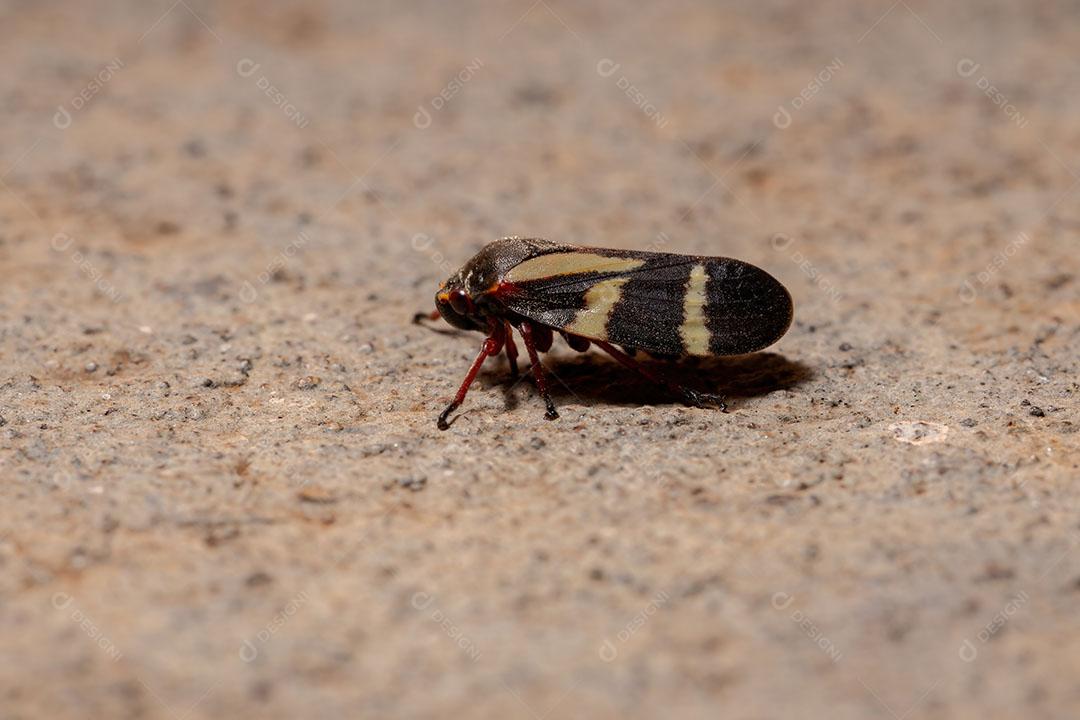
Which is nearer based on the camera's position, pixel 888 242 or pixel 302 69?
pixel 888 242

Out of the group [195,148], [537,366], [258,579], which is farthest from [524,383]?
[195,148]

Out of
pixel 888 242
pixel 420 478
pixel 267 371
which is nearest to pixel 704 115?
pixel 888 242

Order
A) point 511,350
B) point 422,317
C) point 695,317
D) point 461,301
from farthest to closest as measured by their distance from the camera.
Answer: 1. point 422,317
2. point 511,350
3. point 461,301
4. point 695,317

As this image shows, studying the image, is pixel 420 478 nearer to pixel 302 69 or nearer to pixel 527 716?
pixel 527 716

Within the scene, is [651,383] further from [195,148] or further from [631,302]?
[195,148]

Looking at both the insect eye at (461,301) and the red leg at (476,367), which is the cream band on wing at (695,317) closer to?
the red leg at (476,367)

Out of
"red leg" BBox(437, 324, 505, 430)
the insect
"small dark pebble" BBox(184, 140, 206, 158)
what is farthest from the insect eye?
"small dark pebble" BBox(184, 140, 206, 158)

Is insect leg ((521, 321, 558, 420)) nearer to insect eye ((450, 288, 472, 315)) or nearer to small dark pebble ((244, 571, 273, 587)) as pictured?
insect eye ((450, 288, 472, 315))
